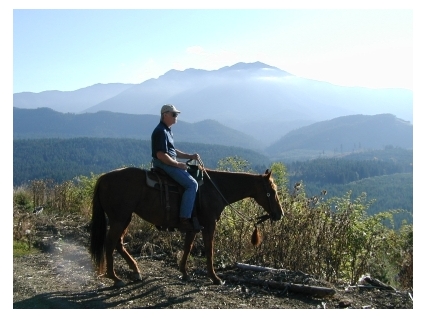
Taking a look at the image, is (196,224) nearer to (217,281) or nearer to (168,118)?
(217,281)

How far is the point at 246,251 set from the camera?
894cm

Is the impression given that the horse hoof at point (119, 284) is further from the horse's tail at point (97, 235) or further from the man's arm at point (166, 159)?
the man's arm at point (166, 159)

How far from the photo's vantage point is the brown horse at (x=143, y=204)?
6.78 metres

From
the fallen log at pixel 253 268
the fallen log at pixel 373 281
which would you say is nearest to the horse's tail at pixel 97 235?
the fallen log at pixel 253 268

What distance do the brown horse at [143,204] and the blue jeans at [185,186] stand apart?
0.61 ft

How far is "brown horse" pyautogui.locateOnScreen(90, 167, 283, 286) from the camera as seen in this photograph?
678cm

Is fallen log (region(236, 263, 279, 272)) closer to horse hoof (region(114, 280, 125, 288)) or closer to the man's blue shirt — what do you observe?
horse hoof (region(114, 280, 125, 288))

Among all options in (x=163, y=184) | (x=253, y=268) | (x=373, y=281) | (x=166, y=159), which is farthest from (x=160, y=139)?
(x=373, y=281)

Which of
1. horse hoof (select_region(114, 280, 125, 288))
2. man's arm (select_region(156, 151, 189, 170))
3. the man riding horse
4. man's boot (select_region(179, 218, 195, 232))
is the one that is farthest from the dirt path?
Answer: man's arm (select_region(156, 151, 189, 170))

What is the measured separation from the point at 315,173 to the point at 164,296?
121094 mm

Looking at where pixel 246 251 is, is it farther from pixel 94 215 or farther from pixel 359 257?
pixel 94 215

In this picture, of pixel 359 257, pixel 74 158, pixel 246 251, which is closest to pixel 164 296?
pixel 246 251

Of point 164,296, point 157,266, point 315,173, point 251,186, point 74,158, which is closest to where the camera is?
point 164,296

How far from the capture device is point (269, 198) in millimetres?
7602
